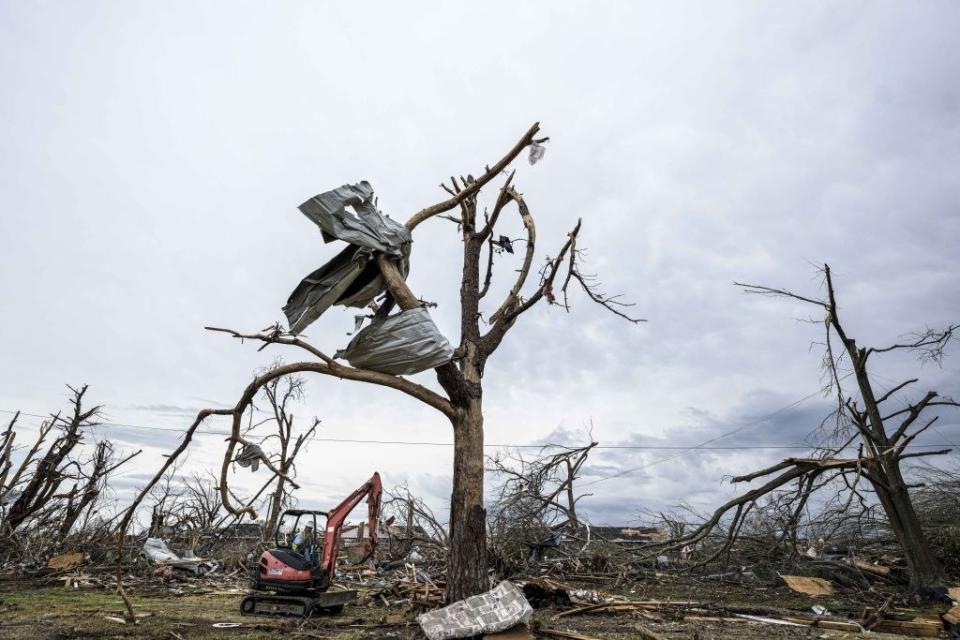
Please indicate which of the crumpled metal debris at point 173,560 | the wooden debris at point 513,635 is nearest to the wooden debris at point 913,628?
the wooden debris at point 513,635

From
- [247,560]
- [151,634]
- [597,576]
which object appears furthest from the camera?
[247,560]

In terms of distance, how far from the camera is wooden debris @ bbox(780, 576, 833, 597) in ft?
30.4

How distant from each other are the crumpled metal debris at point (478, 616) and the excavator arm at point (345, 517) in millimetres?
3668

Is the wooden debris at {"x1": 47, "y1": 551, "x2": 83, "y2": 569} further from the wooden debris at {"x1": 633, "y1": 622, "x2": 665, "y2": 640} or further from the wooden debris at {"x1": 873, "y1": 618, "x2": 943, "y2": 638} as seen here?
the wooden debris at {"x1": 873, "y1": 618, "x2": 943, "y2": 638}

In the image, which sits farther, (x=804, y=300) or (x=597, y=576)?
(x=597, y=576)

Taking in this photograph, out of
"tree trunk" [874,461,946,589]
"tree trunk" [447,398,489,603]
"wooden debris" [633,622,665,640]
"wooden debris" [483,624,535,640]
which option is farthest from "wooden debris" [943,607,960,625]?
"tree trunk" [447,398,489,603]

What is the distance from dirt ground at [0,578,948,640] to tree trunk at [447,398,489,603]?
2.36ft

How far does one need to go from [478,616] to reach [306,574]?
12.9 ft

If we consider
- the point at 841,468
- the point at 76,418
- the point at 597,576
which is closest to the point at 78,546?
the point at 76,418

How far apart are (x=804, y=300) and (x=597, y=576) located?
6.18 m

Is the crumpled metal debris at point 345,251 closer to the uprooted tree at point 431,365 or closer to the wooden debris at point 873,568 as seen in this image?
the uprooted tree at point 431,365

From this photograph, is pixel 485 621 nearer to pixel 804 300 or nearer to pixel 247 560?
pixel 804 300

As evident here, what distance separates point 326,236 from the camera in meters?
5.71

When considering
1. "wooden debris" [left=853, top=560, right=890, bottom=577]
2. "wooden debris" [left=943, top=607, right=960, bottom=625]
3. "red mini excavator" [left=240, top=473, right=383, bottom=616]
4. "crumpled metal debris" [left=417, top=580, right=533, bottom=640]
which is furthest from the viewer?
"wooden debris" [left=853, top=560, right=890, bottom=577]
